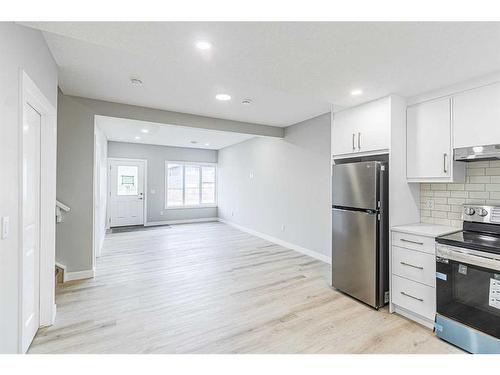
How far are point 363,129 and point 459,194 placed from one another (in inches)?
45.2

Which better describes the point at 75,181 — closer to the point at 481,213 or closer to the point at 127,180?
the point at 127,180

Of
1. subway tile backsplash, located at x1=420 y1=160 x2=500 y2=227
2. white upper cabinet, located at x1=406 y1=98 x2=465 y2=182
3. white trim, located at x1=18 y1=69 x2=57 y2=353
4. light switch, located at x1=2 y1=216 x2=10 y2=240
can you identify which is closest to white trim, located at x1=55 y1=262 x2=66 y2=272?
white trim, located at x1=18 y1=69 x2=57 y2=353

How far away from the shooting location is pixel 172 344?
2.00 metres

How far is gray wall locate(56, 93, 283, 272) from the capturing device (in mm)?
3271

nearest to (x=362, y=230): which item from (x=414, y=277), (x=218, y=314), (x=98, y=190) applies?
(x=414, y=277)

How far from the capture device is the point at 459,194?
2.50 metres

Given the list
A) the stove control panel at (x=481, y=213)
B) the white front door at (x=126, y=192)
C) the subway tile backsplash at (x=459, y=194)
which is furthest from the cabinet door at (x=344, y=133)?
the white front door at (x=126, y=192)

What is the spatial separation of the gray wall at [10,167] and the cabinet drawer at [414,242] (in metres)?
3.02

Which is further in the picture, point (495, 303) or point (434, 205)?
point (434, 205)

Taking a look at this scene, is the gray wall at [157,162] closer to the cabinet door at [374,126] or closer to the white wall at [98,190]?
the white wall at [98,190]

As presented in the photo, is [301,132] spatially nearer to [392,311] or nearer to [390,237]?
[390,237]
